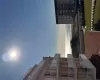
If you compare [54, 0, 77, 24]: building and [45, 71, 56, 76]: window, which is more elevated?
[54, 0, 77, 24]: building

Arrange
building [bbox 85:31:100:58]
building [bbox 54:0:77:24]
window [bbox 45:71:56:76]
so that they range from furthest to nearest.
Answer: building [bbox 54:0:77:24] < building [bbox 85:31:100:58] < window [bbox 45:71:56:76]

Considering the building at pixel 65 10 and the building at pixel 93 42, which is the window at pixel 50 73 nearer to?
the building at pixel 93 42

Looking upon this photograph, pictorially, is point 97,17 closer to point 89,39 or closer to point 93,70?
point 89,39

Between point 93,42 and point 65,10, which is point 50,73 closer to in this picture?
point 93,42

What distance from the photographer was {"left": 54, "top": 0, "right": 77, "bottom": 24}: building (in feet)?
129

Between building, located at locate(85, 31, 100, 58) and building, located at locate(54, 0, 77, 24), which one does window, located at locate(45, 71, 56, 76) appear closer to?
building, located at locate(85, 31, 100, 58)

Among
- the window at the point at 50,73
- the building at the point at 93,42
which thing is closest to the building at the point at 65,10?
the building at the point at 93,42

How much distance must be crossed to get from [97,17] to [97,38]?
5291 millimetres

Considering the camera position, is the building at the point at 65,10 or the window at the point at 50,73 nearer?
the window at the point at 50,73

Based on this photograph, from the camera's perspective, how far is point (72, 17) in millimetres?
44188

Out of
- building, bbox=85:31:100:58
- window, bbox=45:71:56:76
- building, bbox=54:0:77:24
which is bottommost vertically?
window, bbox=45:71:56:76

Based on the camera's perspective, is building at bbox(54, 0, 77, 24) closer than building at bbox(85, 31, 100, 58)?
No

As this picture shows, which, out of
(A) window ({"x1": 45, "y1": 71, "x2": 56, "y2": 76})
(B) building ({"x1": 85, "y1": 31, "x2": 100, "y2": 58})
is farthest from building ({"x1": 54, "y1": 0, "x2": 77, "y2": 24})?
(A) window ({"x1": 45, "y1": 71, "x2": 56, "y2": 76})

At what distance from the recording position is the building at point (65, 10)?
39406 mm
